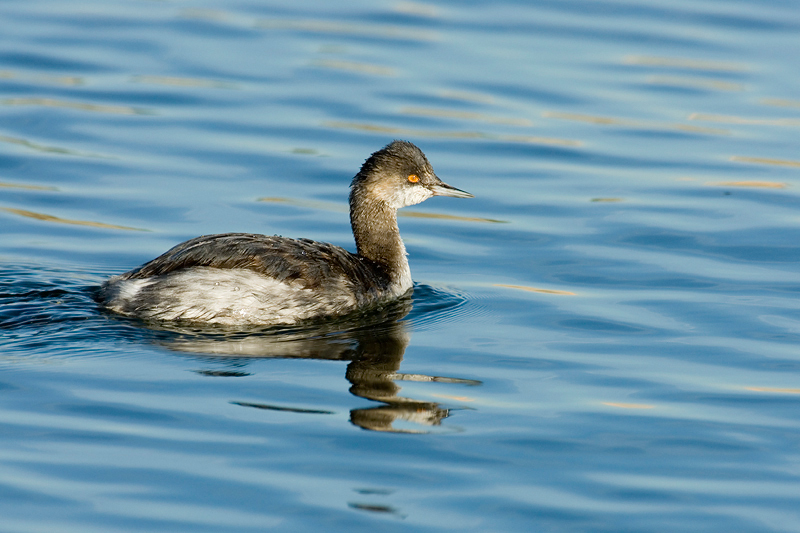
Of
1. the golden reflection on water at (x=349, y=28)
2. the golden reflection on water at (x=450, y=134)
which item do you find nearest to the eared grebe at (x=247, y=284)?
the golden reflection on water at (x=450, y=134)

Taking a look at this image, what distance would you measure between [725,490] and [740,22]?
13.2 m

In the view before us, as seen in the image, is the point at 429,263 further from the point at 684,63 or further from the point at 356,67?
the point at 684,63

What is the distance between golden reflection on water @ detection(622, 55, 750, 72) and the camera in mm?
16000

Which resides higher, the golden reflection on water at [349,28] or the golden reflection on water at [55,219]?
the golden reflection on water at [349,28]

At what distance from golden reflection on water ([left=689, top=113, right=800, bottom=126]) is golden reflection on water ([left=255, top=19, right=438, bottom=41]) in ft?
14.6

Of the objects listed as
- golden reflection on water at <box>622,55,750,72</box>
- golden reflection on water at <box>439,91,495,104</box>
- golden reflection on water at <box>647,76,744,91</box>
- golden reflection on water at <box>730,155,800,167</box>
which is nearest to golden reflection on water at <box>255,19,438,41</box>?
golden reflection on water at <box>439,91,495,104</box>

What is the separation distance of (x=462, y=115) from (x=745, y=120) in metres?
3.40

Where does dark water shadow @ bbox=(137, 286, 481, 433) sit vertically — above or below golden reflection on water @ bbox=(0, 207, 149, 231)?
below

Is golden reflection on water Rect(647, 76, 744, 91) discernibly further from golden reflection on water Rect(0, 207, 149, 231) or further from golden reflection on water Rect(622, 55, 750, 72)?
golden reflection on water Rect(0, 207, 149, 231)

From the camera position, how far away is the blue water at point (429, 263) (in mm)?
5949

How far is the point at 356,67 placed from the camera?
1609 cm

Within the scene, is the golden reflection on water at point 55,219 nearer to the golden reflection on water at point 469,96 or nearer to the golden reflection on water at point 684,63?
the golden reflection on water at point 469,96

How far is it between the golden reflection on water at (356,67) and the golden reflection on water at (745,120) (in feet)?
13.4

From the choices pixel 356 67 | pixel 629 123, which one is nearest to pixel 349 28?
pixel 356 67
